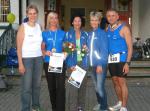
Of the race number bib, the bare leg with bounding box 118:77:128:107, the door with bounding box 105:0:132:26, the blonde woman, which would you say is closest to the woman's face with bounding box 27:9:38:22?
the blonde woman

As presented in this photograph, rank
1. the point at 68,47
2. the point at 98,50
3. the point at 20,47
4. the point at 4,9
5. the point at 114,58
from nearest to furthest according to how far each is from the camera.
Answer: the point at 20,47 → the point at 68,47 → the point at 98,50 → the point at 114,58 → the point at 4,9

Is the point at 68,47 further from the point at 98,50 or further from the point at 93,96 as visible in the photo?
the point at 93,96

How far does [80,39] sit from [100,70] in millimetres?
684

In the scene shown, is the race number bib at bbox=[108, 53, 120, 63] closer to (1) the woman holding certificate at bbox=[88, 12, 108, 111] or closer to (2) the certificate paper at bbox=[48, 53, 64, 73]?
(1) the woman holding certificate at bbox=[88, 12, 108, 111]

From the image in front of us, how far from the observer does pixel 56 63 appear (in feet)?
27.3

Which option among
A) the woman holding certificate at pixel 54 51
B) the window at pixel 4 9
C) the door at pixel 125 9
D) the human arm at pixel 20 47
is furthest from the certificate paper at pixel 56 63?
the door at pixel 125 9

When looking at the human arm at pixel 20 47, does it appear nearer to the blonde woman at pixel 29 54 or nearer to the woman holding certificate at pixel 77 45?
the blonde woman at pixel 29 54

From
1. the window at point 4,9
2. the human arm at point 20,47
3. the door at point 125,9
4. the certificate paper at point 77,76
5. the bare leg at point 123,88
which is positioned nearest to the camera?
the human arm at point 20,47

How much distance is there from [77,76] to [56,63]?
47 cm

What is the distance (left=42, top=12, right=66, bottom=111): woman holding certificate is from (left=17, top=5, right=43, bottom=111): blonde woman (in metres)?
0.12

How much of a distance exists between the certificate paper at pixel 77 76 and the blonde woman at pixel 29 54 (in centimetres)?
61

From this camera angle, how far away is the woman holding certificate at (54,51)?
8.33 meters

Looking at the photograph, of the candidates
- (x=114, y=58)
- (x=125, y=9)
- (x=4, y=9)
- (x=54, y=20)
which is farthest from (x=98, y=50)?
(x=125, y=9)

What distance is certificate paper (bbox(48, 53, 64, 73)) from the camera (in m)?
8.29
